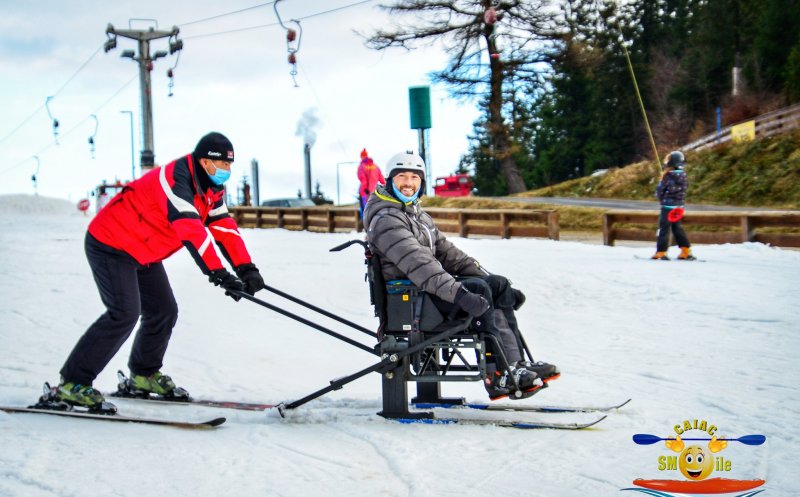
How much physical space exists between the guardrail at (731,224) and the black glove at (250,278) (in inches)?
401

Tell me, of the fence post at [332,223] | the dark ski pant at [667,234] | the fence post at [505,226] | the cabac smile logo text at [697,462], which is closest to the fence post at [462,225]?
the fence post at [505,226]

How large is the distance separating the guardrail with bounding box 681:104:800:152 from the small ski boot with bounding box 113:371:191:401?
26161 mm

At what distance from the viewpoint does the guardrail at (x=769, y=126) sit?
27.4m

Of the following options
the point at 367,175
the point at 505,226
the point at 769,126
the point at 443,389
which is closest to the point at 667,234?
the point at 505,226

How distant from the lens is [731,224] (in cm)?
1368

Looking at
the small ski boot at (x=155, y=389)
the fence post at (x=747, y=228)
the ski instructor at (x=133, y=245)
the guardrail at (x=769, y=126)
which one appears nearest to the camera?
the ski instructor at (x=133, y=245)

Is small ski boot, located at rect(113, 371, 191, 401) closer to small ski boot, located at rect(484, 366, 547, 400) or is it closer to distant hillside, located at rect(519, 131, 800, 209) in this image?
small ski boot, located at rect(484, 366, 547, 400)

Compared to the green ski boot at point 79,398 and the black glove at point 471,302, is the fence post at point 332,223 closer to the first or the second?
the green ski boot at point 79,398

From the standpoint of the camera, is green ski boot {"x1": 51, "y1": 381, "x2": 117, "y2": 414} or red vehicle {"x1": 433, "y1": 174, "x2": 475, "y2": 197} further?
red vehicle {"x1": 433, "y1": 174, "x2": 475, "y2": 197}

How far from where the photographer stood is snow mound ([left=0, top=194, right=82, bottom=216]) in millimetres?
36500

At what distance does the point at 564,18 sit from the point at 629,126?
16.5 meters

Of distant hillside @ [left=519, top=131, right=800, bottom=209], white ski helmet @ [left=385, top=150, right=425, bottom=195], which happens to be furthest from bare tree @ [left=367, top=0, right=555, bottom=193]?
white ski helmet @ [left=385, top=150, right=425, bottom=195]

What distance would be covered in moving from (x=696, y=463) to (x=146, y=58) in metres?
24.6

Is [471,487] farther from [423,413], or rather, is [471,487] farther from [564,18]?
[564,18]
